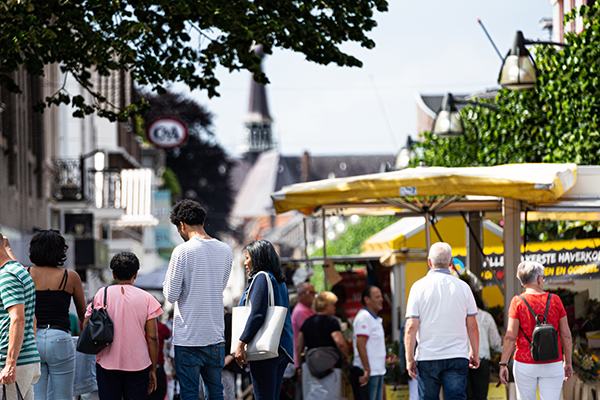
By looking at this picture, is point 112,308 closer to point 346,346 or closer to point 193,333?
point 193,333

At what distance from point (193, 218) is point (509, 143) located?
12.2 metres

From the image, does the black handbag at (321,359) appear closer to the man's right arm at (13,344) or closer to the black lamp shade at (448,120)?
the man's right arm at (13,344)

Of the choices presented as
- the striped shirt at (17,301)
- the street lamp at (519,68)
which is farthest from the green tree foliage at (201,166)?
the striped shirt at (17,301)

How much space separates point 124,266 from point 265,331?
1229 millimetres

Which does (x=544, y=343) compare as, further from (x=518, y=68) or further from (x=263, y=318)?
(x=518, y=68)

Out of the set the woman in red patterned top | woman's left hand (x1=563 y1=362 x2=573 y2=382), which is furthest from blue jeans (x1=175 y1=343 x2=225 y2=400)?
woman's left hand (x1=563 y1=362 x2=573 y2=382)

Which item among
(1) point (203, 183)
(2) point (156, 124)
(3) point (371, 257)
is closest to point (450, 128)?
(3) point (371, 257)

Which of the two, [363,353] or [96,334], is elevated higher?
[96,334]

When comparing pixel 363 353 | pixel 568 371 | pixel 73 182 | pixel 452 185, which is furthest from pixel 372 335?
pixel 73 182

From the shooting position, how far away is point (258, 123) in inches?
6314

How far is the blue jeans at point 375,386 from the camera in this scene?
1056cm

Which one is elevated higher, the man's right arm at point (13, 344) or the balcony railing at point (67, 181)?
the balcony railing at point (67, 181)

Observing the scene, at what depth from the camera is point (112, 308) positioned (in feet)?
23.4

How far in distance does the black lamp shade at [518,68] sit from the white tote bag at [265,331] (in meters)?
7.90
